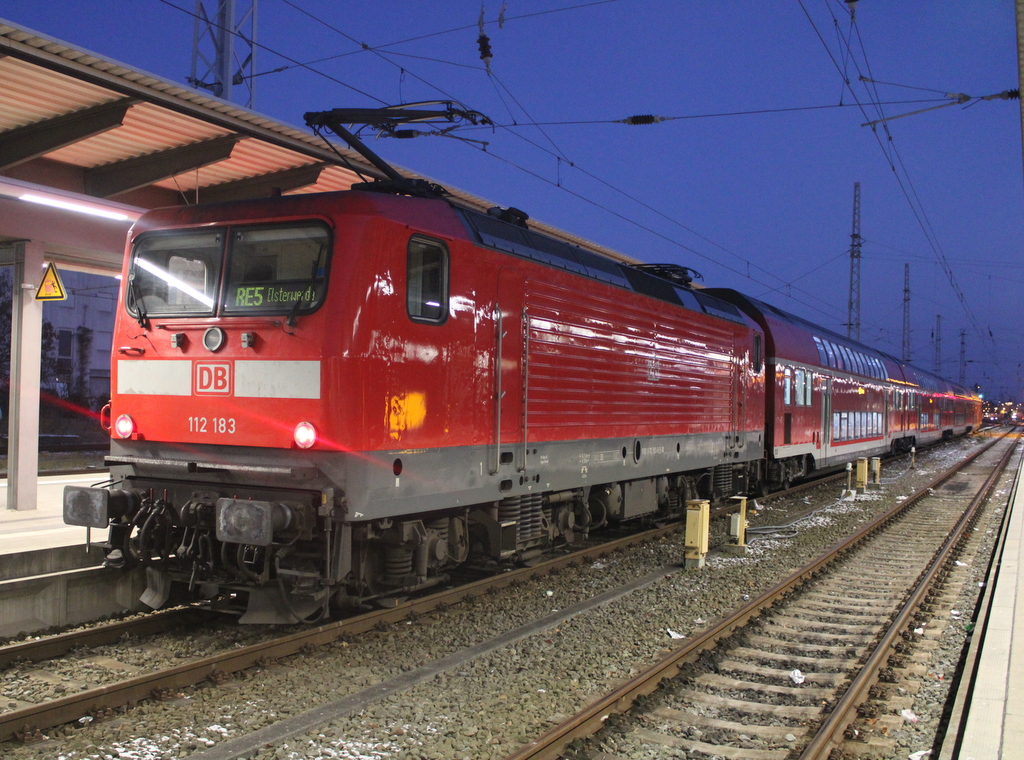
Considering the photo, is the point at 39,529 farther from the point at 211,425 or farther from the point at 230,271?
the point at 230,271

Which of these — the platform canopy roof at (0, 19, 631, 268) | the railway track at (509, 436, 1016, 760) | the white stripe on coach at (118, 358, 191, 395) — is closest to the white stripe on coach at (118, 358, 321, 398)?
the white stripe on coach at (118, 358, 191, 395)

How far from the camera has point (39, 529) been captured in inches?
386

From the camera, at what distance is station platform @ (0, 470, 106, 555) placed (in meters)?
8.68

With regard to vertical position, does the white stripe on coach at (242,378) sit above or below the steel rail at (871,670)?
above

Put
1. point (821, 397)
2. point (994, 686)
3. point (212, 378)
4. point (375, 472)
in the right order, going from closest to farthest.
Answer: point (994, 686) < point (375, 472) < point (212, 378) < point (821, 397)

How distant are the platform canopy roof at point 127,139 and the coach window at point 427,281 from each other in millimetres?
1523

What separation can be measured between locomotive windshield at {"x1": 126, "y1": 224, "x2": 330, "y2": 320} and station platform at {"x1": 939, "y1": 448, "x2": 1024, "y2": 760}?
200 inches

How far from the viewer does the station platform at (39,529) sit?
8680 mm

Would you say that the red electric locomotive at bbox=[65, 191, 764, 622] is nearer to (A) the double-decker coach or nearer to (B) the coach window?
(B) the coach window

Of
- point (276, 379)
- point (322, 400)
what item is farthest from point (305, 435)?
point (276, 379)

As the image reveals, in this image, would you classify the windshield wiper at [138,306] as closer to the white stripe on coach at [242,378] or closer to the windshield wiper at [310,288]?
the white stripe on coach at [242,378]

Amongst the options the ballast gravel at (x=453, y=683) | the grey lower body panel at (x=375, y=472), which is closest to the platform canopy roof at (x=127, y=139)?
the grey lower body panel at (x=375, y=472)

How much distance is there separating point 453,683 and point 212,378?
2.98m

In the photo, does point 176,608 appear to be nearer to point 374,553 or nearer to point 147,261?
point 374,553
